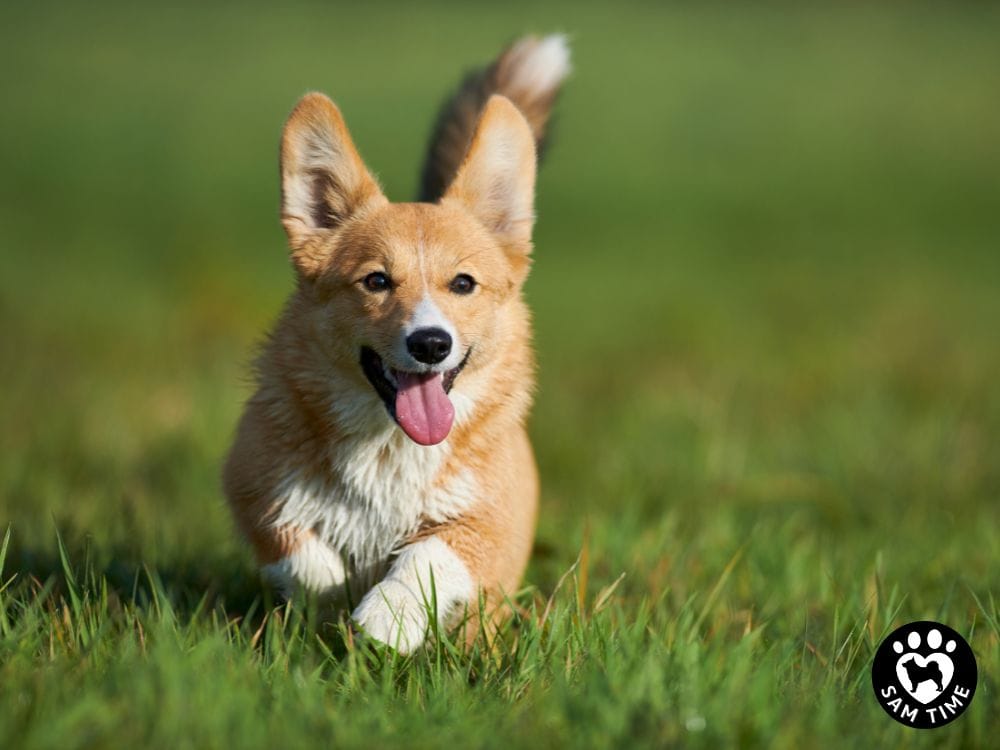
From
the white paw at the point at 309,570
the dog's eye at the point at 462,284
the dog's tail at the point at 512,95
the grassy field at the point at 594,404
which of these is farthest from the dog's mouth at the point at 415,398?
the dog's tail at the point at 512,95

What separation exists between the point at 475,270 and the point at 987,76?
74.0 ft

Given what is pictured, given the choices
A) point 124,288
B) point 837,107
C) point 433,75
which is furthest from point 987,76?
point 124,288

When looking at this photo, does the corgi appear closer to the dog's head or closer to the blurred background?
the dog's head

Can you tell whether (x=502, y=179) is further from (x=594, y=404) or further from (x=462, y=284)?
(x=594, y=404)

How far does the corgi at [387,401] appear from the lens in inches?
152

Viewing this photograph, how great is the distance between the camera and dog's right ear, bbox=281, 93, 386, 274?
13.6 feet

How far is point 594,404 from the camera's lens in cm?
782

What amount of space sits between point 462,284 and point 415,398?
0.48 metres

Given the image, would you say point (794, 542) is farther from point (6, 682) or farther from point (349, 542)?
point (6, 682)

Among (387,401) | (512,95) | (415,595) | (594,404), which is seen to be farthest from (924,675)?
(594,404)

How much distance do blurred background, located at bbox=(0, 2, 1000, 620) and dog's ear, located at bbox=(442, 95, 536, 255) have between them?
3.70ft

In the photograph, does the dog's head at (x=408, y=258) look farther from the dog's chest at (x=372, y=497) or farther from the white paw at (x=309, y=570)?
the white paw at (x=309, y=570)

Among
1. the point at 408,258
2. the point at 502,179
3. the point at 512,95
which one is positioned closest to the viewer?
the point at 408,258

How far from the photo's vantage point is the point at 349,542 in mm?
3941
